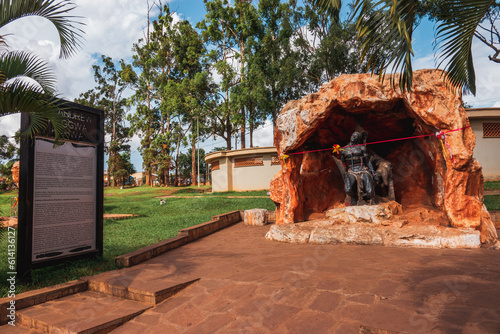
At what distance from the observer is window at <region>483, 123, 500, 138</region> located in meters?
14.3

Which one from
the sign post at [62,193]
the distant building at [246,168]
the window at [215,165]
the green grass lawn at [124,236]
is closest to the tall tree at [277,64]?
the distant building at [246,168]

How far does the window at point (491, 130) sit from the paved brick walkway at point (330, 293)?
1341cm

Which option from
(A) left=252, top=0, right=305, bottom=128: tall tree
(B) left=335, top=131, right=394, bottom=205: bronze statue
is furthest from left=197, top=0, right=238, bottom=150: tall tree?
(B) left=335, top=131, right=394, bottom=205: bronze statue

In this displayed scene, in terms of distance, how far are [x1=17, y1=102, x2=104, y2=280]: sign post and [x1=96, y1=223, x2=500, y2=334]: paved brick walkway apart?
39.3 inches

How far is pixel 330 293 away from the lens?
286cm

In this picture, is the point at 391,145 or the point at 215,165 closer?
the point at 391,145

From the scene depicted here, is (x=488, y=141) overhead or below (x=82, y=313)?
overhead

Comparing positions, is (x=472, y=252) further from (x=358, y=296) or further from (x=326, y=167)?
(x=326, y=167)

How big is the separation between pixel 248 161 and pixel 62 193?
16.2m

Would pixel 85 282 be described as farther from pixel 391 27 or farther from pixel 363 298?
pixel 391 27

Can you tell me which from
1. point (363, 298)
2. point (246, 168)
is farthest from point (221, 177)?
point (363, 298)

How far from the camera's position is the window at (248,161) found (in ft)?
65.0

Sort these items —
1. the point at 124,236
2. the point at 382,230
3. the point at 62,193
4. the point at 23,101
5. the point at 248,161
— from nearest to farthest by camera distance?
the point at 23,101 → the point at 62,193 → the point at 382,230 → the point at 124,236 → the point at 248,161

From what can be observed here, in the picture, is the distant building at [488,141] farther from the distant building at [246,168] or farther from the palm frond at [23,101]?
the palm frond at [23,101]
